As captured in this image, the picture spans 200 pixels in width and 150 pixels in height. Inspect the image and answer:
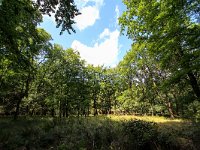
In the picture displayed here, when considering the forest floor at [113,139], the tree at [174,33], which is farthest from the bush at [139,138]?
the tree at [174,33]

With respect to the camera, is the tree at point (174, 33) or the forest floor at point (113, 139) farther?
the forest floor at point (113, 139)

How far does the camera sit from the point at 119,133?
41.3 ft

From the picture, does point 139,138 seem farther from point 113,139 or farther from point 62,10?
point 62,10

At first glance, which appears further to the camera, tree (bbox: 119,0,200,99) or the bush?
the bush

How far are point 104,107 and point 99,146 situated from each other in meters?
51.3

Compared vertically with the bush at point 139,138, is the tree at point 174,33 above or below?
above

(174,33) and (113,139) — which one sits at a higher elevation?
(174,33)

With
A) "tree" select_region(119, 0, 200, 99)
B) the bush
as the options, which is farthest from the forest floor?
"tree" select_region(119, 0, 200, 99)

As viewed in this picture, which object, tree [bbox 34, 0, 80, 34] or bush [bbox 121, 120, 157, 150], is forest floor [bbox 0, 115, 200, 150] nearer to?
bush [bbox 121, 120, 157, 150]

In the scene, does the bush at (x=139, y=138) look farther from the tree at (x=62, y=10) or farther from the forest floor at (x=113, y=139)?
the tree at (x=62, y=10)

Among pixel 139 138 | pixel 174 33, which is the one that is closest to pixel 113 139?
pixel 139 138

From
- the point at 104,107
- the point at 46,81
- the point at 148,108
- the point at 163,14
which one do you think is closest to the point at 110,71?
the point at 104,107

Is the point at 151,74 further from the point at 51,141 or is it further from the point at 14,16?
the point at 14,16

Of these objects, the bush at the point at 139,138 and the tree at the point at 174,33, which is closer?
the tree at the point at 174,33
